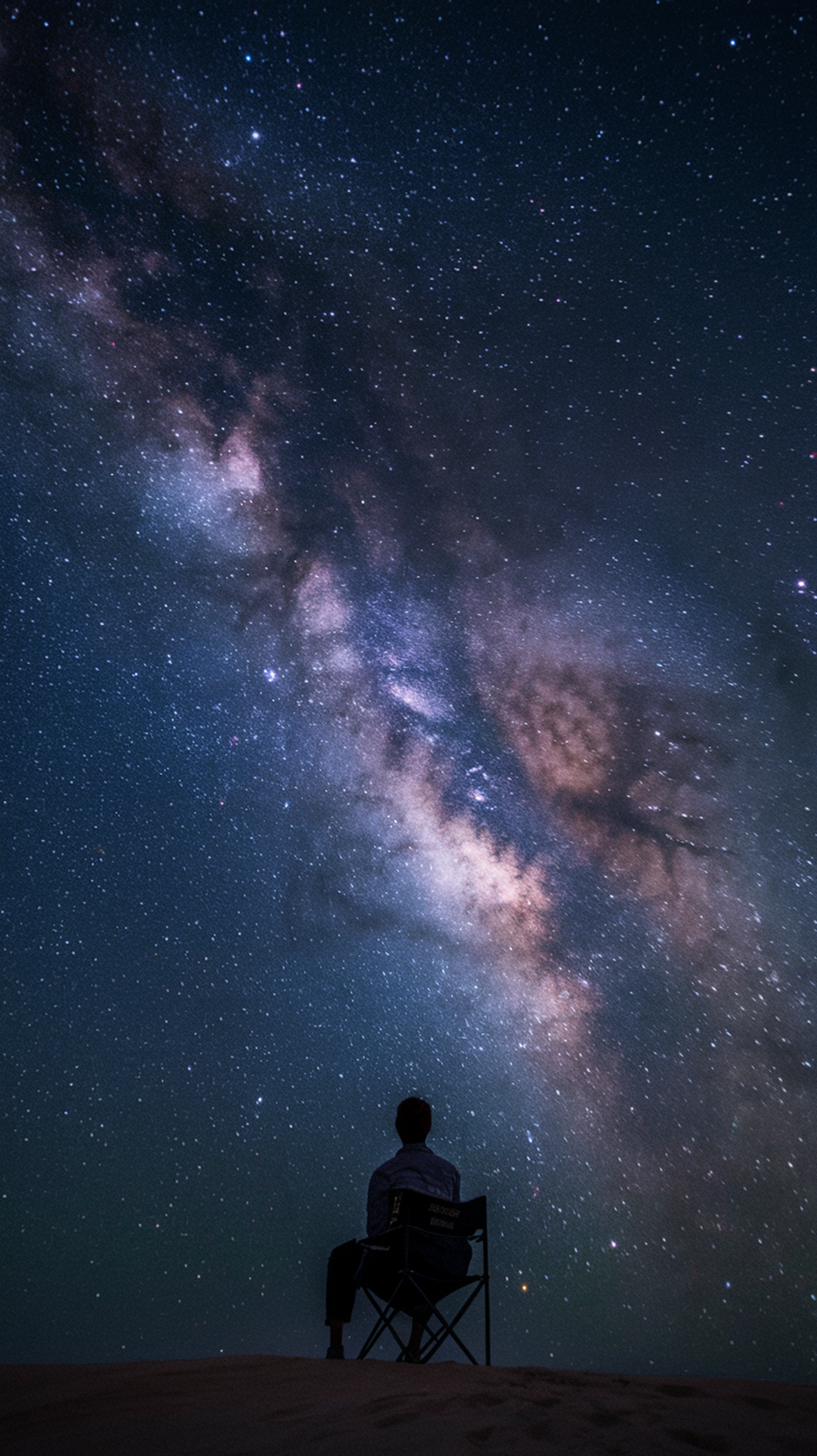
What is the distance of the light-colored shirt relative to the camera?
381 cm

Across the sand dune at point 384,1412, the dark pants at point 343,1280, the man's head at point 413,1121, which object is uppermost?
the man's head at point 413,1121

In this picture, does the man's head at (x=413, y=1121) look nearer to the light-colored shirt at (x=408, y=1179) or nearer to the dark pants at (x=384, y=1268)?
the light-colored shirt at (x=408, y=1179)

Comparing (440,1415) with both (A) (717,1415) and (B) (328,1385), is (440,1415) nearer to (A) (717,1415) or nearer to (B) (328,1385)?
(B) (328,1385)

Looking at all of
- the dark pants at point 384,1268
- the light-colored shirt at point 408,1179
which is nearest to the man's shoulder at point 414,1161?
the light-colored shirt at point 408,1179

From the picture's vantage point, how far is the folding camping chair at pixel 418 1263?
11.7 feet

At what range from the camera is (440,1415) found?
217cm

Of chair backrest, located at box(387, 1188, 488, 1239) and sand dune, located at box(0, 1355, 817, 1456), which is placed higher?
chair backrest, located at box(387, 1188, 488, 1239)

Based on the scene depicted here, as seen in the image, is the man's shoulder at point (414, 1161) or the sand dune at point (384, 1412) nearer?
the sand dune at point (384, 1412)

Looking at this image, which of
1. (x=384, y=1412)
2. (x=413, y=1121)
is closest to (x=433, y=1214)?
(x=413, y=1121)

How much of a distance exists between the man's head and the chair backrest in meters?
0.46

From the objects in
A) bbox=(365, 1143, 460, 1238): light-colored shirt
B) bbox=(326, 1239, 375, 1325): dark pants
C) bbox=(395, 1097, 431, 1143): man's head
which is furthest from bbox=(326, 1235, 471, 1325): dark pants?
bbox=(395, 1097, 431, 1143): man's head

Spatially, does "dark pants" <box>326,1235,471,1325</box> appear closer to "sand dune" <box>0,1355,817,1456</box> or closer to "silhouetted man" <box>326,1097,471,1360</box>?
"silhouetted man" <box>326,1097,471,1360</box>

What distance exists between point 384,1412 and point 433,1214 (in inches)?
61.9

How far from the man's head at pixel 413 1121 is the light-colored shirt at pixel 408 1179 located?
0.12 meters
